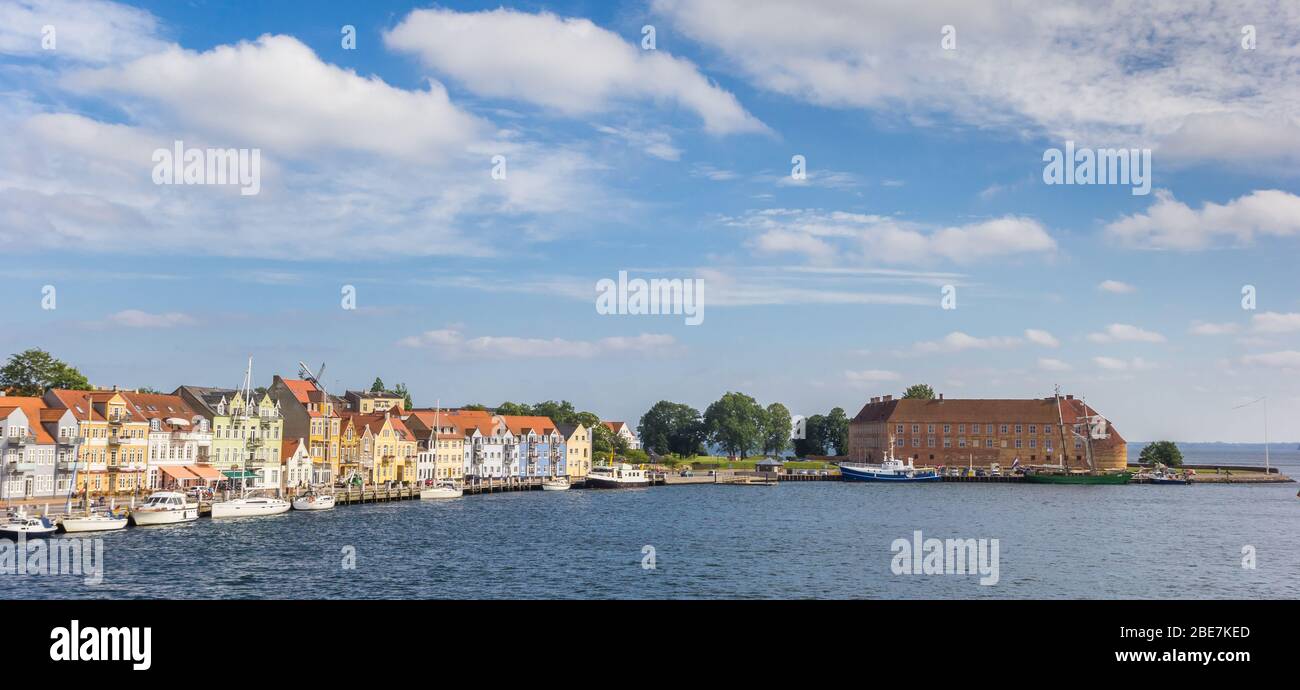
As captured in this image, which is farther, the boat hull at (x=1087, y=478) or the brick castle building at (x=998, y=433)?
the brick castle building at (x=998, y=433)

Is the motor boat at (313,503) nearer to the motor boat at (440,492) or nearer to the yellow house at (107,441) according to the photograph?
the yellow house at (107,441)

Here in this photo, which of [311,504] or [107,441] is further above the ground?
[107,441]

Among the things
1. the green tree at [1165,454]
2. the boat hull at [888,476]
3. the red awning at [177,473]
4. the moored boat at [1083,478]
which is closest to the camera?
the red awning at [177,473]

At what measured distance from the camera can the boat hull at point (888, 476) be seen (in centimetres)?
15325

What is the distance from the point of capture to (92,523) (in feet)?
192

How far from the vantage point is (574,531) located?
6894cm

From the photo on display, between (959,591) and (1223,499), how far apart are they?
301ft

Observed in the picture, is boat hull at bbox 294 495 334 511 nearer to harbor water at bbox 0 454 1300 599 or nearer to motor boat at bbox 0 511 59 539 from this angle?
harbor water at bbox 0 454 1300 599

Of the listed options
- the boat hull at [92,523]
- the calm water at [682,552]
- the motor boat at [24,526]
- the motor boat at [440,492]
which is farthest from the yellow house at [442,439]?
the motor boat at [24,526]

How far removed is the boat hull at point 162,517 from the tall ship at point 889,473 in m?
109

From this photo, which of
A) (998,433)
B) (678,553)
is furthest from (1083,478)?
(678,553)

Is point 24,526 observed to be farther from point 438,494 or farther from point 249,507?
point 438,494

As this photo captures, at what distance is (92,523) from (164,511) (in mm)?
7302
